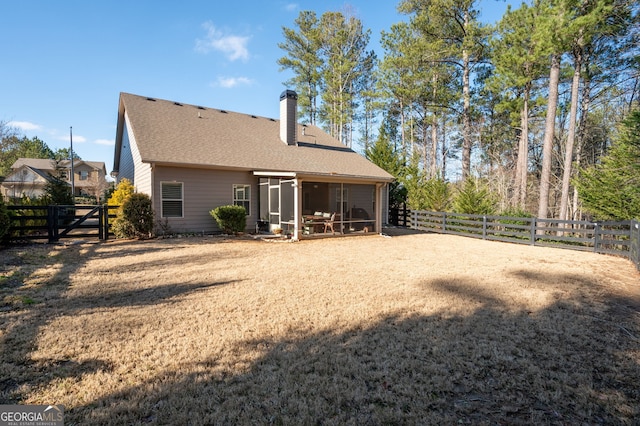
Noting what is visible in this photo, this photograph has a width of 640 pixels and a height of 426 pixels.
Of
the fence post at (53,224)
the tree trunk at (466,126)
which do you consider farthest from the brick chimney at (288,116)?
the tree trunk at (466,126)

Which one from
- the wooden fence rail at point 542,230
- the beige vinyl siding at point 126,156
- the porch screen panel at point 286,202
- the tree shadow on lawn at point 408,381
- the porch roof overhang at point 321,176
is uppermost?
the beige vinyl siding at point 126,156

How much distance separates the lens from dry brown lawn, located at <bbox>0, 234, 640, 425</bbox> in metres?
2.38

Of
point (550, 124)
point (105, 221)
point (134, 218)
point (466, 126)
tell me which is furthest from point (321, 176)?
point (466, 126)

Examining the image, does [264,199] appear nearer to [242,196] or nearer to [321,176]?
[242,196]

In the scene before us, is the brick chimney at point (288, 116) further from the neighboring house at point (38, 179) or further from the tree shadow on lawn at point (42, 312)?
→ the neighboring house at point (38, 179)

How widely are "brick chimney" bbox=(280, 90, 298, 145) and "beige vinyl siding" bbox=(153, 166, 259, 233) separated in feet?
13.6

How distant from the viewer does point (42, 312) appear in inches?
165

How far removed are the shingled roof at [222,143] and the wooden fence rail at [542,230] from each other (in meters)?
3.63

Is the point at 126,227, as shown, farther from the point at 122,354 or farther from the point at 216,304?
the point at 122,354

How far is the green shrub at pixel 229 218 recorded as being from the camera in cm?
1205

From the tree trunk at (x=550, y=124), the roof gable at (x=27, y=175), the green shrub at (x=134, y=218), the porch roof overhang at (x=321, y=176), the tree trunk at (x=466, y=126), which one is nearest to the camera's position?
the green shrub at (x=134, y=218)

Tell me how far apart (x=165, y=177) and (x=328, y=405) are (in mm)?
11449

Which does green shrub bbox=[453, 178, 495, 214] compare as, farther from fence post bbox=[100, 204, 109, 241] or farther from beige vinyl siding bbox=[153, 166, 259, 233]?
fence post bbox=[100, 204, 109, 241]

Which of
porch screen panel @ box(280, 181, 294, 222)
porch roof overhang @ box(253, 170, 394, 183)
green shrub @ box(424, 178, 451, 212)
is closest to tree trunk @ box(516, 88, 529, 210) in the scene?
green shrub @ box(424, 178, 451, 212)
